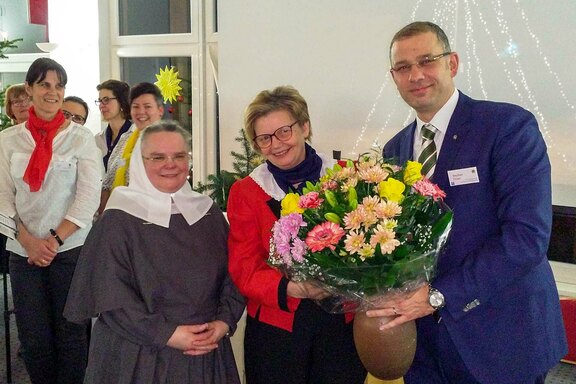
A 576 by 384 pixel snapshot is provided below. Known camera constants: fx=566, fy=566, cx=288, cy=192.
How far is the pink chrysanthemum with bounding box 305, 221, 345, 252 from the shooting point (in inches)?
56.1

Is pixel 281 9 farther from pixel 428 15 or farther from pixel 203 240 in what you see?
pixel 203 240

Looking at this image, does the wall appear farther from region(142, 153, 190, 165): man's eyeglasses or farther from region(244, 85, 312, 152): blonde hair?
region(142, 153, 190, 165): man's eyeglasses

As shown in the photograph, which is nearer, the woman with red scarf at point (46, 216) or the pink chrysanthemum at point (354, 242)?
the pink chrysanthemum at point (354, 242)

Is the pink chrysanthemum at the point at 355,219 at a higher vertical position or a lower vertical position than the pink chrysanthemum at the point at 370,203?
lower

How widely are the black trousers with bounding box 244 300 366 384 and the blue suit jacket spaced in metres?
0.34

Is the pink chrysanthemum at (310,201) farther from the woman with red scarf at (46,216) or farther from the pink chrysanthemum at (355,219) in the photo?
the woman with red scarf at (46,216)

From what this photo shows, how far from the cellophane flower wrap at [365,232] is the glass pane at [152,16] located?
4.43 metres

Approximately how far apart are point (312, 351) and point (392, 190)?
831 millimetres

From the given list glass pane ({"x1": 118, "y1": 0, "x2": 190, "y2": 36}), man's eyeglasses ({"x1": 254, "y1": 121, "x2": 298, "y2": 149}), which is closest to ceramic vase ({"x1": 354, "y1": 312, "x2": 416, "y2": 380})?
man's eyeglasses ({"x1": 254, "y1": 121, "x2": 298, "y2": 149})

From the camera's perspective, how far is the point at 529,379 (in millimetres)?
1771

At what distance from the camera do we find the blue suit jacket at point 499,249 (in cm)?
161

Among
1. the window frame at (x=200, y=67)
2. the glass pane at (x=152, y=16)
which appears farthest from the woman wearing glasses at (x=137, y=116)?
the glass pane at (x=152, y=16)

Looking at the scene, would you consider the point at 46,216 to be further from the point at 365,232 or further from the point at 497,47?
the point at 497,47

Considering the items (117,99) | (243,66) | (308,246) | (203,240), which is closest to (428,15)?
(243,66)
